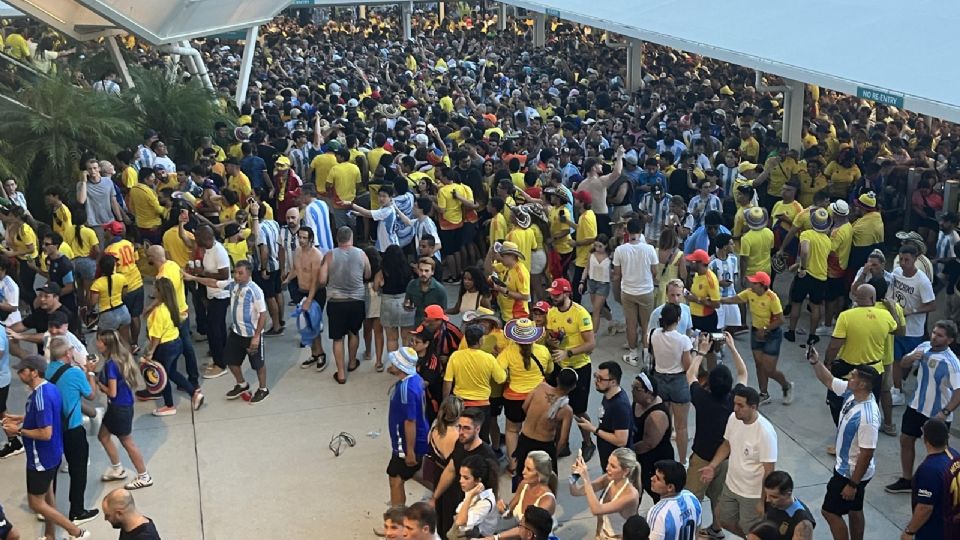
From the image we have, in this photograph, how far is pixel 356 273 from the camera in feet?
34.5

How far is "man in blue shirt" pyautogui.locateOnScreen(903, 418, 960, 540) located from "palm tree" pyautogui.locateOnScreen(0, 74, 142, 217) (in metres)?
12.2

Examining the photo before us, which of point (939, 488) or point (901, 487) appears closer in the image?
point (939, 488)

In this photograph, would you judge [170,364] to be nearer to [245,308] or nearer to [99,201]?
[245,308]

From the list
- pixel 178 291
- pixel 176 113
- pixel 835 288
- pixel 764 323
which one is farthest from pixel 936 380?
pixel 176 113

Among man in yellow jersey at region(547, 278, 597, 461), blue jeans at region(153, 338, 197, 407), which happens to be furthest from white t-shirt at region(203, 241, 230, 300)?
man in yellow jersey at region(547, 278, 597, 461)

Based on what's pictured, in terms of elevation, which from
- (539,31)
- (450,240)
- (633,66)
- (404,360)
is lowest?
(539,31)

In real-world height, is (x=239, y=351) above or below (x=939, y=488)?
below

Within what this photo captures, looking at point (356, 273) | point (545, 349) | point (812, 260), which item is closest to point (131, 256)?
point (356, 273)

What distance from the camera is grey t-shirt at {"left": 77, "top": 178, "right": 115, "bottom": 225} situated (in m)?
13.4

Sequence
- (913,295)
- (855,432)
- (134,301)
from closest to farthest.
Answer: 1. (855,432)
2. (913,295)
3. (134,301)

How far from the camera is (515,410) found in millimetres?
8430

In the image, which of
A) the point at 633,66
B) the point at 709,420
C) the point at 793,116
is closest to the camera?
the point at 709,420

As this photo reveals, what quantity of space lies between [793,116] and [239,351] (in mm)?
9920

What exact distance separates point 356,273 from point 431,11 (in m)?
34.6
